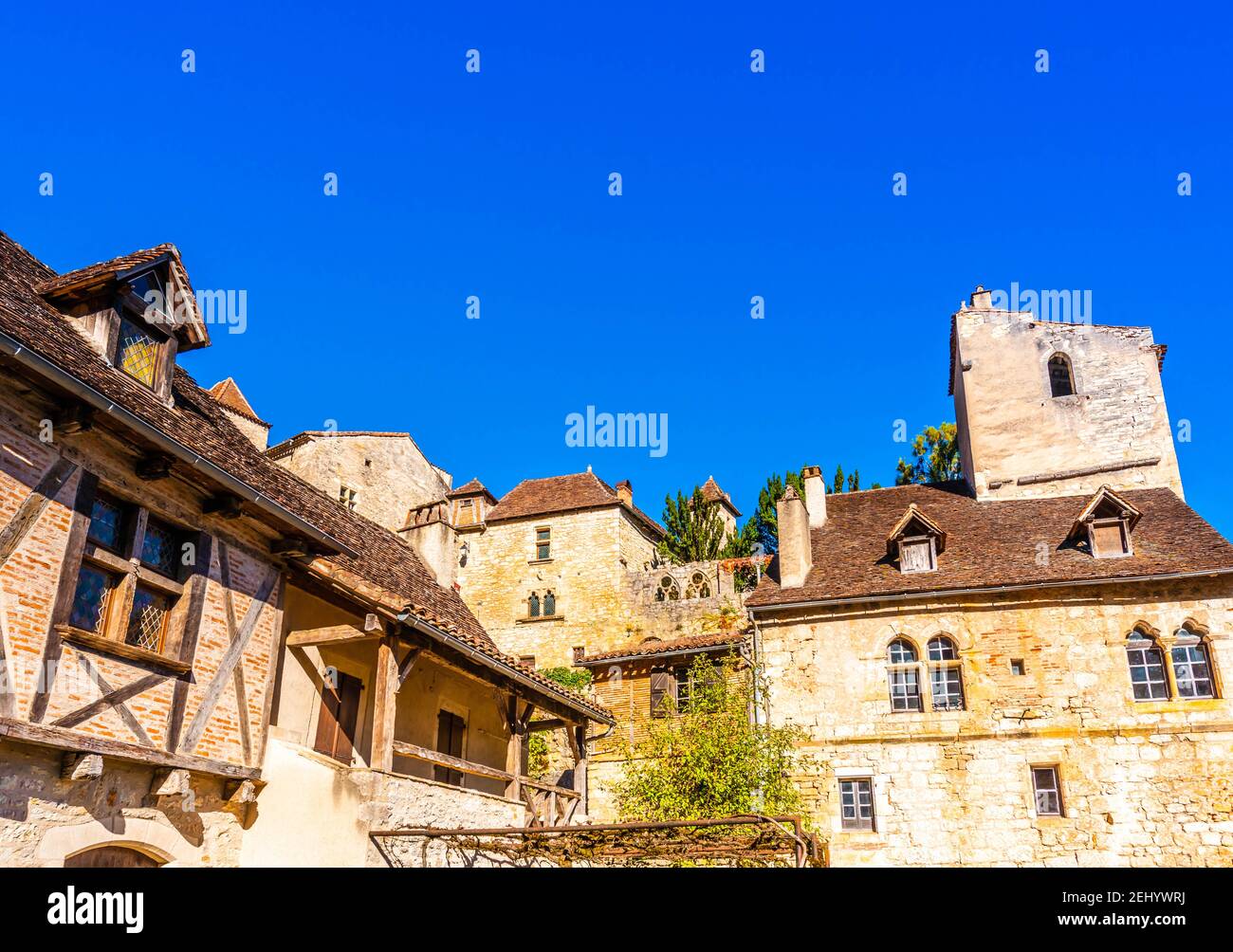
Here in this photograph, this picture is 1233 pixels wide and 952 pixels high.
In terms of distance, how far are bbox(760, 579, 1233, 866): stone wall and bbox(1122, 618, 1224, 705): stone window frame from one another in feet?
0.37

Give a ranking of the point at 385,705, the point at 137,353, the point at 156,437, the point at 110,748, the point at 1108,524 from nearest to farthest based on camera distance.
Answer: the point at 110,748, the point at 156,437, the point at 137,353, the point at 385,705, the point at 1108,524

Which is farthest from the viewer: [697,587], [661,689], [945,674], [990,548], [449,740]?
[697,587]

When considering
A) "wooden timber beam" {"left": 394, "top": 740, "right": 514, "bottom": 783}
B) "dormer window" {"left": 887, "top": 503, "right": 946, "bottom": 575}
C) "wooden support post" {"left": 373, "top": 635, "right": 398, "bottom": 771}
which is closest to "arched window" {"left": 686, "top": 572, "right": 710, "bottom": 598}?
"dormer window" {"left": 887, "top": 503, "right": 946, "bottom": 575}

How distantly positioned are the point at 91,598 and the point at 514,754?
7440mm

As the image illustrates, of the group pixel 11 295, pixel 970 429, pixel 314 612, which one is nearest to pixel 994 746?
pixel 970 429

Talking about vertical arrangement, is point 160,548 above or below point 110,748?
above

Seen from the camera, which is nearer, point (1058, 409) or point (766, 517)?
point (1058, 409)

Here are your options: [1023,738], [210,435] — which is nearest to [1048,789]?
[1023,738]

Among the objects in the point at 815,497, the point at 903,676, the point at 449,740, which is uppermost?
the point at 815,497

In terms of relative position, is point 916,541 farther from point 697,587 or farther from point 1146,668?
point 697,587

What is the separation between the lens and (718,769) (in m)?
18.6

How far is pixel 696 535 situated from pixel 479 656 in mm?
25714

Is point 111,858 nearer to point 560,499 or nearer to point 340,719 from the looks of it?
point 340,719

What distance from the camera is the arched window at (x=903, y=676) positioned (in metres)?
19.3
